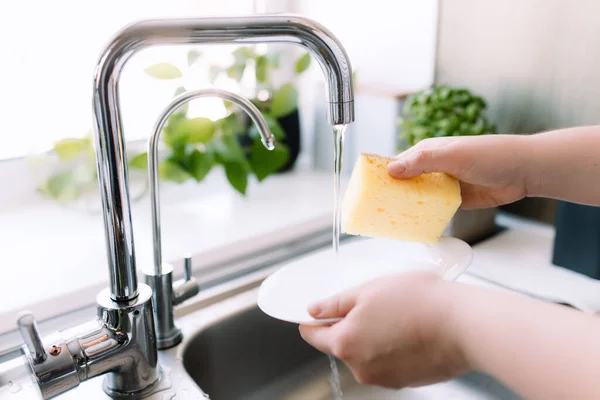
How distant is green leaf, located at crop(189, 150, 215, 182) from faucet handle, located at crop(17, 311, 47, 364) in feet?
1.73

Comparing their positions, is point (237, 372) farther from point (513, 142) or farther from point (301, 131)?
point (301, 131)

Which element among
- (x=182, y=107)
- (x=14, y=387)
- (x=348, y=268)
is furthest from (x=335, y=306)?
(x=182, y=107)

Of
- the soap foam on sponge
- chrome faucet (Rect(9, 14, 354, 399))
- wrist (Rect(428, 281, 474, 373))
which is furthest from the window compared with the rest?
wrist (Rect(428, 281, 474, 373))

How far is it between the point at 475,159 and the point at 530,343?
289 mm

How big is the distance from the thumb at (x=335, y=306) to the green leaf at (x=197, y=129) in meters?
0.54

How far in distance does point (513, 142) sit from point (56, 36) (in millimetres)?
860

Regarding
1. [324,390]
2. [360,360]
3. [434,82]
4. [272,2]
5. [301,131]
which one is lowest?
Answer: [324,390]

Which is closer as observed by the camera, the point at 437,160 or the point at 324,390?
the point at 437,160

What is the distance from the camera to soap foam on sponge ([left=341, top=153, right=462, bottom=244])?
64 cm

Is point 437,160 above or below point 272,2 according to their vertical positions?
below

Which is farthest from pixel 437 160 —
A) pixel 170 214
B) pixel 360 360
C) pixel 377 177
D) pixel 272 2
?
pixel 272 2

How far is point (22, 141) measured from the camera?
106 centimetres

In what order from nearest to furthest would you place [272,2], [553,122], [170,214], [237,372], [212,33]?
[212,33], [237,372], [553,122], [170,214], [272,2]

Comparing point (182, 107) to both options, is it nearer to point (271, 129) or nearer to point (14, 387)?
point (271, 129)
